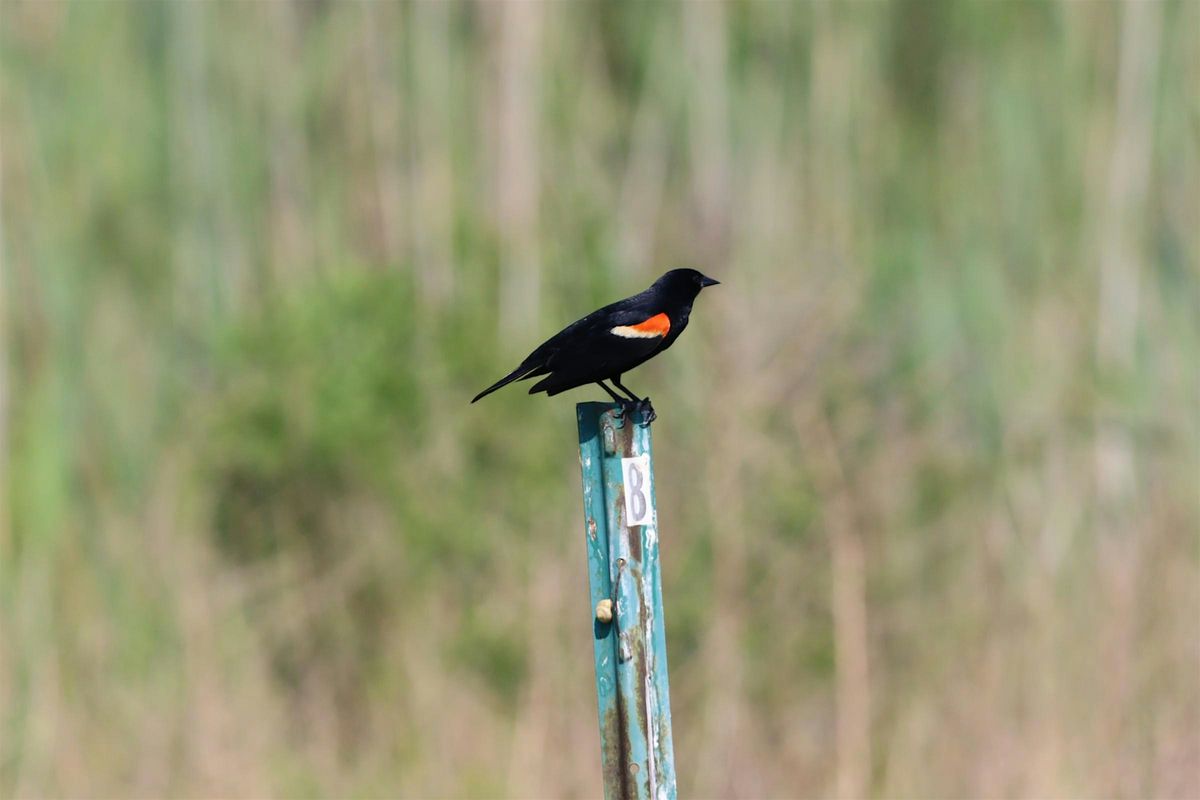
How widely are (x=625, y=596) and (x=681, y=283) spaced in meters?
0.94

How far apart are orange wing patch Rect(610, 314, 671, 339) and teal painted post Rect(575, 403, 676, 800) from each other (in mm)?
401

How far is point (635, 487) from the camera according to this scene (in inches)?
93.7

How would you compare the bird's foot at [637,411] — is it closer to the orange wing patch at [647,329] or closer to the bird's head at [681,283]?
the orange wing patch at [647,329]

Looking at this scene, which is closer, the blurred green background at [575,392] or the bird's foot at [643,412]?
the bird's foot at [643,412]

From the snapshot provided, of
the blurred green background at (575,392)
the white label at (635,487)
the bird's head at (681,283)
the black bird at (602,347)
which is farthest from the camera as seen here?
the blurred green background at (575,392)

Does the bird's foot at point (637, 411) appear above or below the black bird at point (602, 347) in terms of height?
below

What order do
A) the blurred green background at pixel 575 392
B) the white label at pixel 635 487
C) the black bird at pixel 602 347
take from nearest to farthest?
1. the white label at pixel 635 487
2. the black bird at pixel 602 347
3. the blurred green background at pixel 575 392

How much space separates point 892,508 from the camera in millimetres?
5309

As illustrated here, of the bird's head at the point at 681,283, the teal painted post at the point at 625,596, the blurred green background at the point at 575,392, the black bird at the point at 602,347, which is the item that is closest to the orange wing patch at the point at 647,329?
the black bird at the point at 602,347

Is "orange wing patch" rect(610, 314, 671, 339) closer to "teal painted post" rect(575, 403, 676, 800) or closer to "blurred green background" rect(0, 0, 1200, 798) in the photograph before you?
"teal painted post" rect(575, 403, 676, 800)

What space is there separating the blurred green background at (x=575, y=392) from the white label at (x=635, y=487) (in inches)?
89.3

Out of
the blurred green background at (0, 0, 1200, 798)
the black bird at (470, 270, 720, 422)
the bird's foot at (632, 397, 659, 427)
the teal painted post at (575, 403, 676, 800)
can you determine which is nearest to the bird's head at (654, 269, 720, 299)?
the black bird at (470, 270, 720, 422)

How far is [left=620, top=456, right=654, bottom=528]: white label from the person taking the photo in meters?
2.38

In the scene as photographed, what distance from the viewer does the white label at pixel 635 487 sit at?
7.79ft
